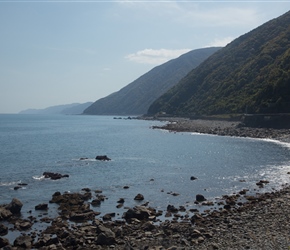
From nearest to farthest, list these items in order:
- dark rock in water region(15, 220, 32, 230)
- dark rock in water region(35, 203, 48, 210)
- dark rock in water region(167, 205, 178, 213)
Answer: dark rock in water region(15, 220, 32, 230) < dark rock in water region(167, 205, 178, 213) < dark rock in water region(35, 203, 48, 210)

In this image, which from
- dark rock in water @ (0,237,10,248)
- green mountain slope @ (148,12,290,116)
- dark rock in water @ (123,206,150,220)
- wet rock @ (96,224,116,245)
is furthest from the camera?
green mountain slope @ (148,12,290,116)

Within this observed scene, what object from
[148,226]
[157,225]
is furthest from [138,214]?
[148,226]

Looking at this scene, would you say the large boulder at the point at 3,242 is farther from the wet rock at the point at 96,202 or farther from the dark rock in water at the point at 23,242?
the wet rock at the point at 96,202

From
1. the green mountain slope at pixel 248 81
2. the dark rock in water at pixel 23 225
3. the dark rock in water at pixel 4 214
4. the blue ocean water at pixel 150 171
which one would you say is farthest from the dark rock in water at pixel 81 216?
the green mountain slope at pixel 248 81

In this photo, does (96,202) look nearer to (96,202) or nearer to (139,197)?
(96,202)

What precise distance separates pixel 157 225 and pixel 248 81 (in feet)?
401

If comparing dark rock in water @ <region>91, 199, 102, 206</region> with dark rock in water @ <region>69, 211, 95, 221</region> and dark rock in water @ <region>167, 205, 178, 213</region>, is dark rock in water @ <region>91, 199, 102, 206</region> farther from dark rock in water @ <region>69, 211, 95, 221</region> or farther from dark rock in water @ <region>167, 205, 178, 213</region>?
dark rock in water @ <region>167, 205, 178, 213</region>

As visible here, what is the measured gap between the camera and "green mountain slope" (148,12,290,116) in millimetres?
97688

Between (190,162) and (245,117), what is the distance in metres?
52.3

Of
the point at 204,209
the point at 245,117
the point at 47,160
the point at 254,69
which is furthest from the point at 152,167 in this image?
the point at 254,69

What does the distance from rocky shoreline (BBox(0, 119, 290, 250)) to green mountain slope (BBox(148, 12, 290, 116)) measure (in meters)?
70.8

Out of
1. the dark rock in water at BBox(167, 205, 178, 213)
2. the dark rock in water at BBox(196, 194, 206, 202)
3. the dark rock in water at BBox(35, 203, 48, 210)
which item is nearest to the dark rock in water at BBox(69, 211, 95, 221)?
the dark rock in water at BBox(35, 203, 48, 210)

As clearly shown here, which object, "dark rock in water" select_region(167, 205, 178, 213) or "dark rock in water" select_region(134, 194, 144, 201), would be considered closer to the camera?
"dark rock in water" select_region(167, 205, 178, 213)

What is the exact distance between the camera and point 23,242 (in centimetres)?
2003
